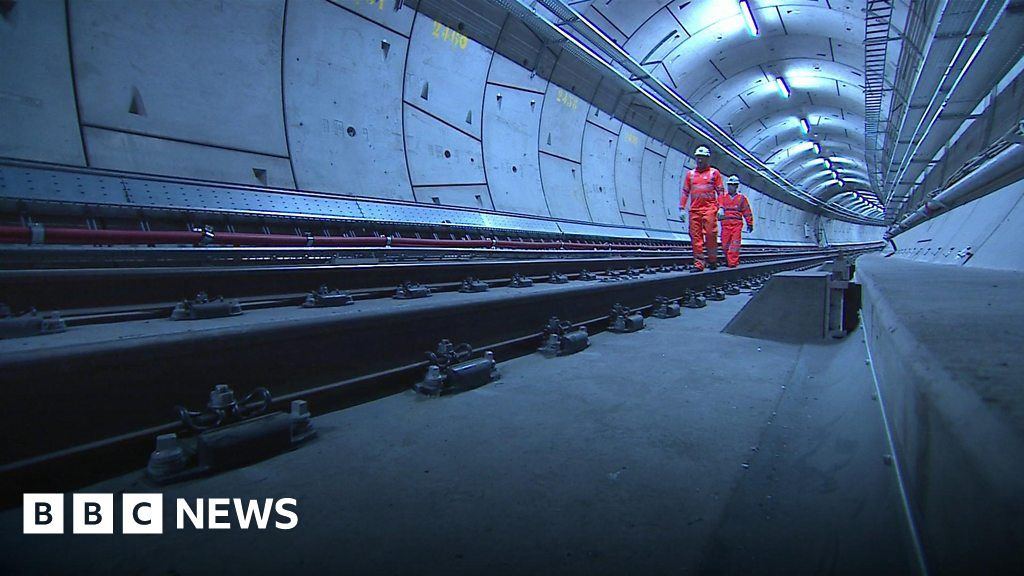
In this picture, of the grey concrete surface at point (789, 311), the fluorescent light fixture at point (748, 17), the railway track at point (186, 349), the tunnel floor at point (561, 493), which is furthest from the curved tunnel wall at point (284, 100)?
the grey concrete surface at point (789, 311)

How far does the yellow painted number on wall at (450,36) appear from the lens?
788 cm

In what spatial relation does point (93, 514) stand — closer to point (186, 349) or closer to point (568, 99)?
point (186, 349)

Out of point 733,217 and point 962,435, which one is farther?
point 733,217

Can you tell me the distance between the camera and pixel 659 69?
13.2 m

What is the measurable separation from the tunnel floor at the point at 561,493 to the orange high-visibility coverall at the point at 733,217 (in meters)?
7.81

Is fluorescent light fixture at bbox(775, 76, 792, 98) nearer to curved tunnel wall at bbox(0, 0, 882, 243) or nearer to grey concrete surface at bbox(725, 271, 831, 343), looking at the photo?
curved tunnel wall at bbox(0, 0, 882, 243)

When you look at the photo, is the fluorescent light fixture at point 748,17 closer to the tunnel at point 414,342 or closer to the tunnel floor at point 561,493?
the tunnel at point 414,342

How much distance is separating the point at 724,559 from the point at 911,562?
0.41m

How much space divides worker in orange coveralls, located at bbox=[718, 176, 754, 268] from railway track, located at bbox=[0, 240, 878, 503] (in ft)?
22.1

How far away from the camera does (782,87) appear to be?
1719 centimetres

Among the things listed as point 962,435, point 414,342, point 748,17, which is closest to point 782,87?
point 748,17

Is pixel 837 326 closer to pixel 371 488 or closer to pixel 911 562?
pixel 911 562

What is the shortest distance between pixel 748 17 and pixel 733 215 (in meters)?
6.24

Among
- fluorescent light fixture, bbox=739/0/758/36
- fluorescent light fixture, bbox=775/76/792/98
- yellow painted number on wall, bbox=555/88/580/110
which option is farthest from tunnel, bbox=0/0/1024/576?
fluorescent light fixture, bbox=775/76/792/98
